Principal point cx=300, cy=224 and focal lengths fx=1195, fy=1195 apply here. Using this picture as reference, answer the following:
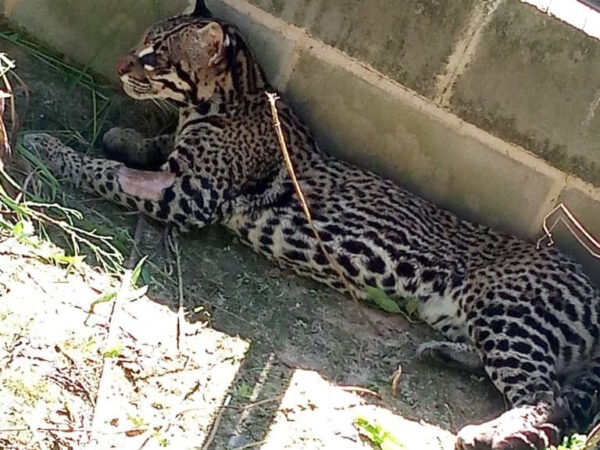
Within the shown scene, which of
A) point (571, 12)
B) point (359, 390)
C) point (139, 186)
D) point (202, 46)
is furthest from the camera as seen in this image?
point (202, 46)

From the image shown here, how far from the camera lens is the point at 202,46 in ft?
20.8

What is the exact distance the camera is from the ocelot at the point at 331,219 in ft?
18.9

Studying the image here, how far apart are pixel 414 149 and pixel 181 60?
134 cm

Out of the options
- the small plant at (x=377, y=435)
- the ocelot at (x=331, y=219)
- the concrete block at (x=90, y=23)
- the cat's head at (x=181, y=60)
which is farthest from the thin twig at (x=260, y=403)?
the concrete block at (x=90, y=23)

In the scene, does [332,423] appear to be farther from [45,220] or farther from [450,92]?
[450,92]

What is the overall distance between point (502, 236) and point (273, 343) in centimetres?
147

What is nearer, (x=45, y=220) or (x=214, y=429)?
(x=214, y=429)

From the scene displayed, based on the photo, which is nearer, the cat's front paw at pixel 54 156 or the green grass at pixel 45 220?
the green grass at pixel 45 220

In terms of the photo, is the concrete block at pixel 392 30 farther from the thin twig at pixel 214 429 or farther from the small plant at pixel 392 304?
the thin twig at pixel 214 429

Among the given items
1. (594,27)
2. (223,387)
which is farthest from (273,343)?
(594,27)

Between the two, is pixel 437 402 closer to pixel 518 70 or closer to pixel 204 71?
pixel 518 70

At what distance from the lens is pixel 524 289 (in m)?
5.89

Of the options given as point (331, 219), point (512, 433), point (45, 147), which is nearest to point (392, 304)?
point (331, 219)

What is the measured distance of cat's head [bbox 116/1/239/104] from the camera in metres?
6.34
